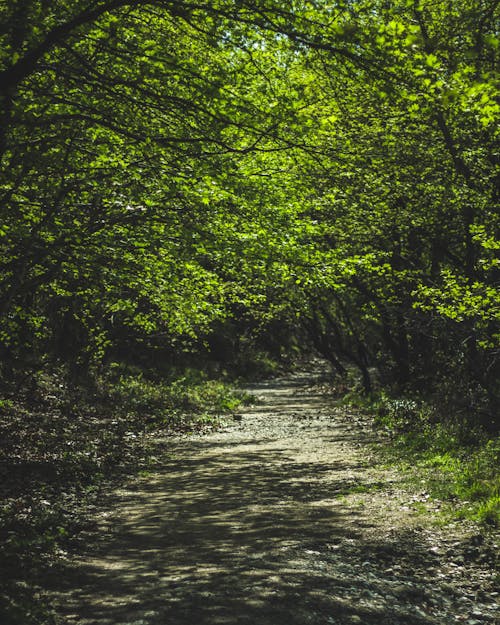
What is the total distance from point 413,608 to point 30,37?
8592 mm

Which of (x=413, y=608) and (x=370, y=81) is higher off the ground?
(x=370, y=81)

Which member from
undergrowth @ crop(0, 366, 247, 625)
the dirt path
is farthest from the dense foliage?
the dirt path

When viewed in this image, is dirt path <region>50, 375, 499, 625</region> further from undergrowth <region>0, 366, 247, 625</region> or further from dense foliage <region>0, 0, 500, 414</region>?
dense foliage <region>0, 0, 500, 414</region>

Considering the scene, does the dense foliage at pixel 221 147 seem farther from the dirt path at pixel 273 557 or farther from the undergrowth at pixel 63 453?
the dirt path at pixel 273 557

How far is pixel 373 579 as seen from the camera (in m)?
7.73

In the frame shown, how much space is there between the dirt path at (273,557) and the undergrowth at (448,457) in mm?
659

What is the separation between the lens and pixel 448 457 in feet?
45.9

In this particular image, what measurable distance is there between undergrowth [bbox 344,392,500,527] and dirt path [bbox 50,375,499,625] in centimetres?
66

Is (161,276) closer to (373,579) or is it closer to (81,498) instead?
(81,498)

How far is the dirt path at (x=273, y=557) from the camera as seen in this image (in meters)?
6.76

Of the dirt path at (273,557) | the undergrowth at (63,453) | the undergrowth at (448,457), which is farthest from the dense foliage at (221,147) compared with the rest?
the dirt path at (273,557)

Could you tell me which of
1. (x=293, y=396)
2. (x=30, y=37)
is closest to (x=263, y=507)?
(x=30, y=37)

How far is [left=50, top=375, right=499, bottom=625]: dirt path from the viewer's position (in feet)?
22.2

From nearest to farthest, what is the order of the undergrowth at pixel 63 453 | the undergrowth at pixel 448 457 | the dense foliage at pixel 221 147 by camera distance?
the undergrowth at pixel 63 453, the dense foliage at pixel 221 147, the undergrowth at pixel 448 457
